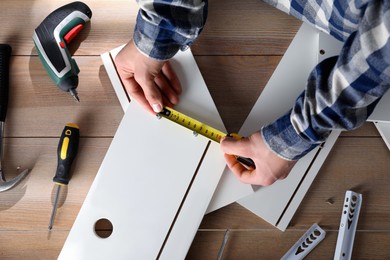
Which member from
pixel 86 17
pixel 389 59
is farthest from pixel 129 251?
pixel 389 59

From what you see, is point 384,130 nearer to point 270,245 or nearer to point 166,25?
point 270,245

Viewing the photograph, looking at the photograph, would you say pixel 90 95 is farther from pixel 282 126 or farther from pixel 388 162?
pixel 388 162

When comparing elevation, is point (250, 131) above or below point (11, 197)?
above

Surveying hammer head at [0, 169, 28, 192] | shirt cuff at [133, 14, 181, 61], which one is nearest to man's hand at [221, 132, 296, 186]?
shirt cuff at [133, 14, 181, 61]

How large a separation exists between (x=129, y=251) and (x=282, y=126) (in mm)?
457

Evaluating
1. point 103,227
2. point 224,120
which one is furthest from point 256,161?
point 103,227

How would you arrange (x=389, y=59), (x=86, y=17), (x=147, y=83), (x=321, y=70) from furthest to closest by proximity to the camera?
(x=86, y=17) < (x=147, y=83) < (x=321, y=70) < (x=389, y=59)

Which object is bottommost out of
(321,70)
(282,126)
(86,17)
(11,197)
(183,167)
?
(11,197)

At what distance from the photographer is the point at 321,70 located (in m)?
0.74

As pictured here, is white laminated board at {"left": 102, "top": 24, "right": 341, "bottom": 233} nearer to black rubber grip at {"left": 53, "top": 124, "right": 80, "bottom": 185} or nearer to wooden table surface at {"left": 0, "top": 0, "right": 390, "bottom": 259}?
wooden table surface at {"left": 0, "top": 0, "right": 390, "bottom": 259}

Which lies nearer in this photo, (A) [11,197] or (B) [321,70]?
(B) [321,70]

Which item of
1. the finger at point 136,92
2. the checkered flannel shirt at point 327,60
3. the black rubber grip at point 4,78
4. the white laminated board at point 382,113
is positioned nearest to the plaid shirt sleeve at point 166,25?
the checkered flannel shirt at point 327,60

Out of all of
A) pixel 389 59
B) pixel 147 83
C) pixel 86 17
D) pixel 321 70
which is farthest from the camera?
pixel 86 17

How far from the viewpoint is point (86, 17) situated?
1.04m
